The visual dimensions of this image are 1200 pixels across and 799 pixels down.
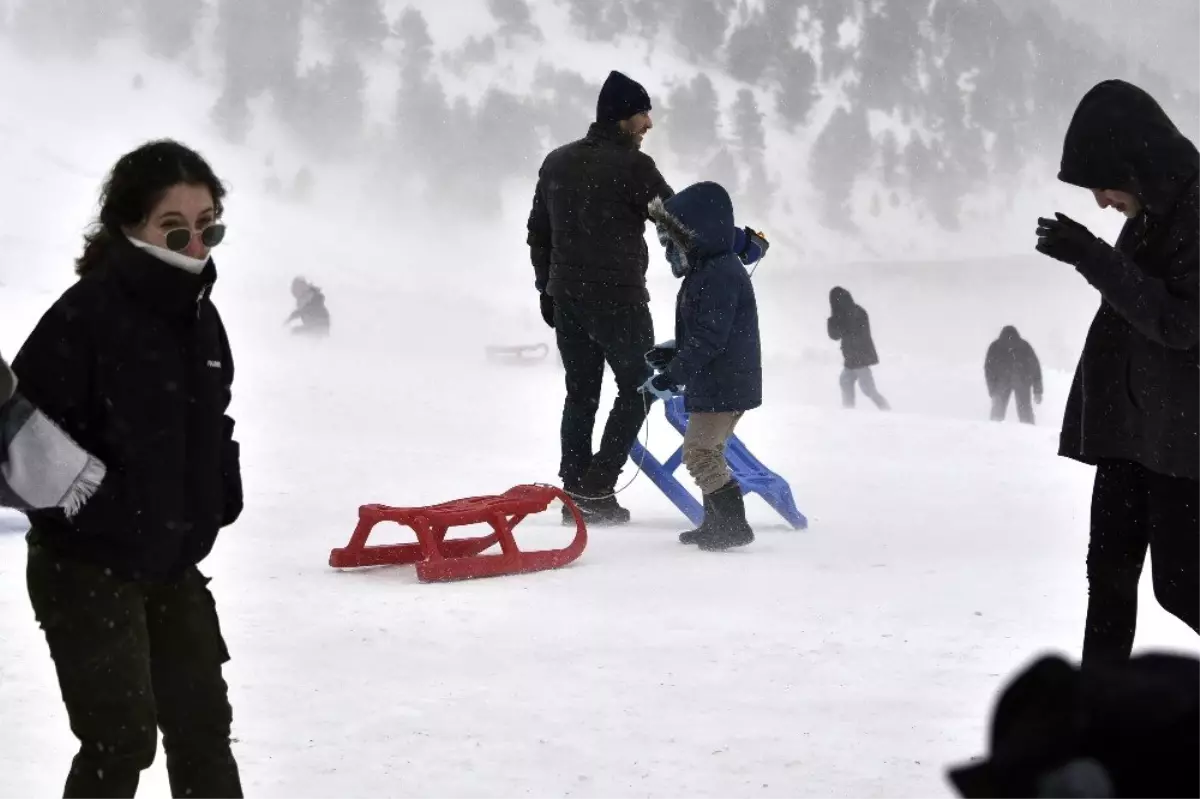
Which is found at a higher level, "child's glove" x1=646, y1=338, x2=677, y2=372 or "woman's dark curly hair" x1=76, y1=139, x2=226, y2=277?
"woman's dark curly hair" x1=76, y1=139, x2=226, y2=277

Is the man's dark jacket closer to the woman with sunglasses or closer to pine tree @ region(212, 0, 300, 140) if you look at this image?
the woman with sunglasses

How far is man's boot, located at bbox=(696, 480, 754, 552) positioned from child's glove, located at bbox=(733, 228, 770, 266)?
3.30 feet

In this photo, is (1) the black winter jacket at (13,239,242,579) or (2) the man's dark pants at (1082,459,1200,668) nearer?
(1) the black winter jacket at (13,239,242,579)

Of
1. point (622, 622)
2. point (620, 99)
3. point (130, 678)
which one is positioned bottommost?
point (622, 622)

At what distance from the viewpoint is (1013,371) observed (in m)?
14.7

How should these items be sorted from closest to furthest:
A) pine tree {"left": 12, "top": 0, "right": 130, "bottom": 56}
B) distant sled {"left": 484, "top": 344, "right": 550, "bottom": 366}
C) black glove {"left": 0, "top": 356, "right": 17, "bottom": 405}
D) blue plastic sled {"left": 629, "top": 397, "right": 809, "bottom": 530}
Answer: black glove {"left": 0, "top": 356, "right": 17, "bottom": 405}
blue plastic sled {"left": 629, "top": 397, "right": 809, "bottom": 530}
distant sled {"left": 484, "top": 344, "right": 550, "bottom": 366}
pine tree {"left": 12, "top": 0, "right": 130, "bottom": 56}

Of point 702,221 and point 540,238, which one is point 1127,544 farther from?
point 540,238

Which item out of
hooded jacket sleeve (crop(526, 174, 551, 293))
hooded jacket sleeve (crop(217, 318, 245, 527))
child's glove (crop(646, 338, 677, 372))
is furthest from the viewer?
hooded jacket sleeve (crop(526, 174, 551, 293))

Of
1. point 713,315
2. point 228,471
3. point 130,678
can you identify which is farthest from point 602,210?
point 130,678

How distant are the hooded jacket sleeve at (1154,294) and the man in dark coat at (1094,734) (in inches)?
89.2

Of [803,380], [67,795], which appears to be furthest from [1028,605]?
[803,380]

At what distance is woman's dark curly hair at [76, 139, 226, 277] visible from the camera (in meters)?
2.40

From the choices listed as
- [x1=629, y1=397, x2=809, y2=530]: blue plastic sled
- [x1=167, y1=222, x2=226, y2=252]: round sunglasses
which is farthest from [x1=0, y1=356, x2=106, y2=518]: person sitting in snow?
[x1=629, y1=397, x2=809, y2=530]: blue plastic sled

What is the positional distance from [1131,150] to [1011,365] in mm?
12102
